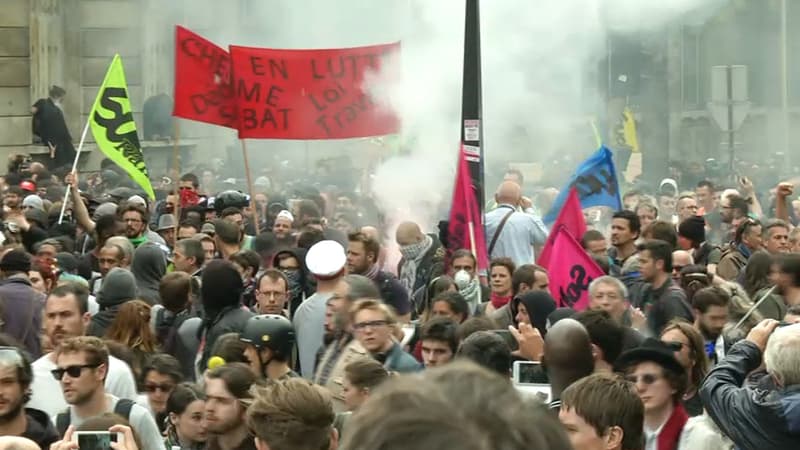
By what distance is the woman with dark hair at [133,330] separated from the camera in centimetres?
796

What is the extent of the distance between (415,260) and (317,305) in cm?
302

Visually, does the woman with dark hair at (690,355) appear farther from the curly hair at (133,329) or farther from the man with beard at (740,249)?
the man with beard at (740,249)

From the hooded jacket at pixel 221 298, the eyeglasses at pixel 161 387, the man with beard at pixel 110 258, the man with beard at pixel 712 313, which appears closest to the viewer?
the eyeglasses at pixel 161 387

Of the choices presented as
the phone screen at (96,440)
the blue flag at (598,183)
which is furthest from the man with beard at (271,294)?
the blue flag at (598,183)

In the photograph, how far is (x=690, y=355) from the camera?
22.2ft

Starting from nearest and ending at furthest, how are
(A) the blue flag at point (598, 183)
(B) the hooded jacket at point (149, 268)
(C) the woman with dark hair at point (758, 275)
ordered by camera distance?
(C) the woman with dark hair at point (758, 275), (B) the hooded jacket at point (149, 268), (A) the blue flag at point (598, 183)

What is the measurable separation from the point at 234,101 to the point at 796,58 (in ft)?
90.4

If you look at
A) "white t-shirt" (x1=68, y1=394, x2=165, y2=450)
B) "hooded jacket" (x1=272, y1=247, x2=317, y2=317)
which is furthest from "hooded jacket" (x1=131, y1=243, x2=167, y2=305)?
"white t-shirt" (x1=68, y1=394, x2=165, y2=450)

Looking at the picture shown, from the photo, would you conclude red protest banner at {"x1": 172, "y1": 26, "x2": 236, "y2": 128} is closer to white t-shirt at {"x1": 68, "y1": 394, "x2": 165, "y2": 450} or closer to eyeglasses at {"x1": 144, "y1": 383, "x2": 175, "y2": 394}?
eyeglasses at {"x1": 144, "y1": 383, "x2": 175, "y2": 394}

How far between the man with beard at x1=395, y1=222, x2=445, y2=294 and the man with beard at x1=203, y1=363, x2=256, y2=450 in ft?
18.1

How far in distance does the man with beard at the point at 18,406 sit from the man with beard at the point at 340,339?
1286 millimetres

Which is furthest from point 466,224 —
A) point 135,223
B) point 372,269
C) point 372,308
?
point 372,308

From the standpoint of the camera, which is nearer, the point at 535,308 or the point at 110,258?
the point at 535,308

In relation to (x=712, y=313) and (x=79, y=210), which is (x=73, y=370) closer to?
(x=712, y=313)
